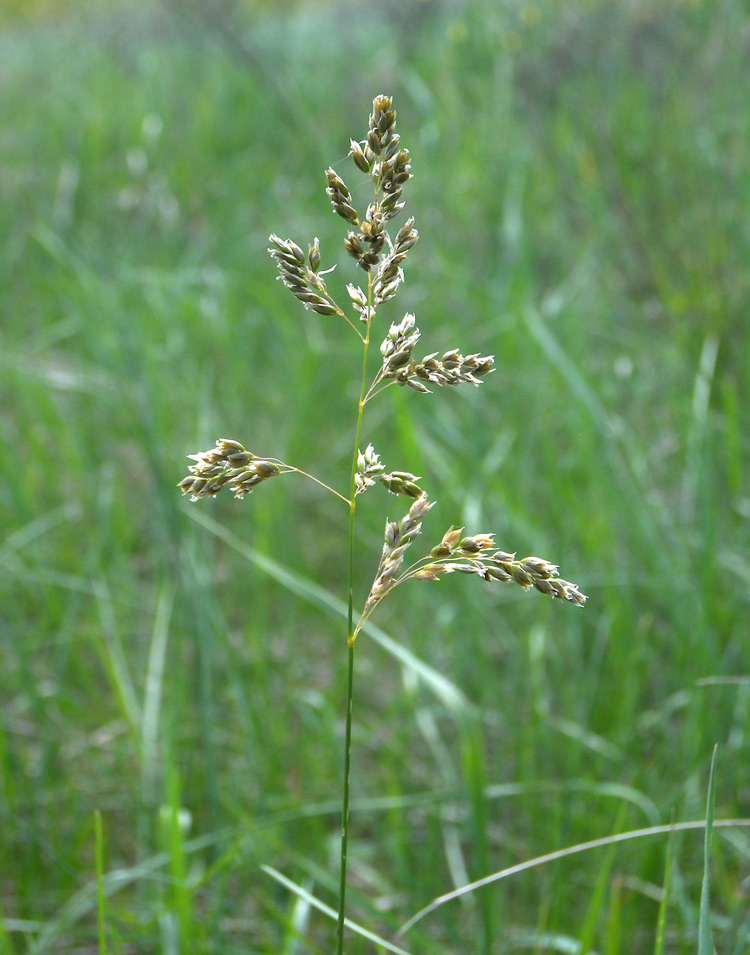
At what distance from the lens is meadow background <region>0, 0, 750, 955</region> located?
5.14 ft

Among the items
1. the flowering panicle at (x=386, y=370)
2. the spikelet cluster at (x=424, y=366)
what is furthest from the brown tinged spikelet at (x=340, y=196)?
the spikelet cluster at (x=424, y=366)

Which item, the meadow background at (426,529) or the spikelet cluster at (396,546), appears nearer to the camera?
the spikelet cluster at (396,546)

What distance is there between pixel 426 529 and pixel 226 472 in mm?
1527

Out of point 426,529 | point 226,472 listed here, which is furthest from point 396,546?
point 426,529

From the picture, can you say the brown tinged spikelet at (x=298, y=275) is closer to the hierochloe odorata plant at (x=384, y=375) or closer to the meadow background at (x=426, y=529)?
the hierochloe odorata plant at (x=384, y=375)

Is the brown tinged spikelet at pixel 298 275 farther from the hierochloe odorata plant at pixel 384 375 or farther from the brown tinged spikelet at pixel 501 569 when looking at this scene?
the brown tinged spikelet at pixel 501 569

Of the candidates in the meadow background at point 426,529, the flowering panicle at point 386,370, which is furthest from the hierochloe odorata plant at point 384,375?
the meadow background at point 426,529

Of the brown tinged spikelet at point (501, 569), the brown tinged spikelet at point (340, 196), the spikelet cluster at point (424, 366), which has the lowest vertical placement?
the brown tinged spikelet at point (501, 569)

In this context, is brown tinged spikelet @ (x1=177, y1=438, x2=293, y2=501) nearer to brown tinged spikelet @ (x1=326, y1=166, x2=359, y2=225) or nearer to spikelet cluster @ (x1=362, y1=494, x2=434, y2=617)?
spikelet cluster @ (x1=362, y1=494, x2=434, y2=617)

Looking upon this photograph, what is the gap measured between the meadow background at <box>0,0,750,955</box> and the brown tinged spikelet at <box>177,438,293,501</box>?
0.53 metres

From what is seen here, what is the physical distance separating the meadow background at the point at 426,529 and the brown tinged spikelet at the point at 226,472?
531 mm

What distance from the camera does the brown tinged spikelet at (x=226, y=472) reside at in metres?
0.75

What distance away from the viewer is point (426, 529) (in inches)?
88.6

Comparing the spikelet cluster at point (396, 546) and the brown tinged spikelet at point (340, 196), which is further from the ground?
the brown tinged spikelet at point (340, 196)
